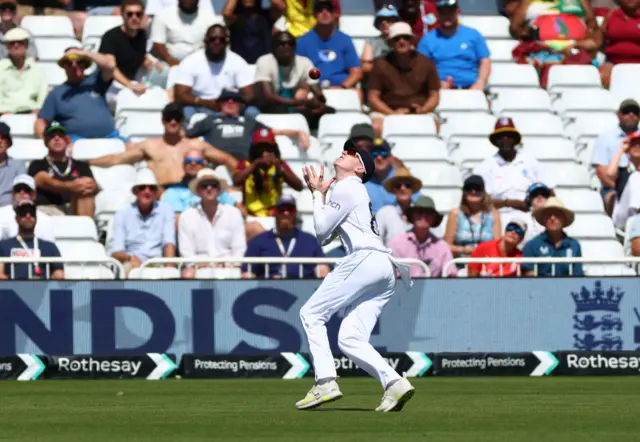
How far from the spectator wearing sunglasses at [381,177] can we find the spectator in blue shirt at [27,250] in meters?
3.17

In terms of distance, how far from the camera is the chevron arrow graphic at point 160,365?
12.7m

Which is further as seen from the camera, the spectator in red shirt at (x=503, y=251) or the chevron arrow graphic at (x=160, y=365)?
the spectator in red shirt at (x=503, y=251)

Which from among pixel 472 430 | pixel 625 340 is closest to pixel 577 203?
pixel 625 340

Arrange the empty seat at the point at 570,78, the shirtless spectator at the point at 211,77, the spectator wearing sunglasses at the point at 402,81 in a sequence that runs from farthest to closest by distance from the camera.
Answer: the empty seat at the point at 570,78, the spectator wearing sunglasses at the point at 402,81, the shirtless spectator at the point at 211,77

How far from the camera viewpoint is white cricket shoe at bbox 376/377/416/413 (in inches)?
335

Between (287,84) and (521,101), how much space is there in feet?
9.54

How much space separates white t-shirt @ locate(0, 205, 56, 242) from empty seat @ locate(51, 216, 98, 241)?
1.03 feet

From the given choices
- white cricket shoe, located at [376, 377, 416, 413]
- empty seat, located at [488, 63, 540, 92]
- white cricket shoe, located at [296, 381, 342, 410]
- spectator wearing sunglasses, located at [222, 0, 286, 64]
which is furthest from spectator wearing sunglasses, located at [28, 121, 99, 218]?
white cricket shoe, located at [376, 377, 416, 413]

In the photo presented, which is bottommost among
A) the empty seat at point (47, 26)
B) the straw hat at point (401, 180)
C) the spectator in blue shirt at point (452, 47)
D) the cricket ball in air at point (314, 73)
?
the straw hat at point (401, 180)

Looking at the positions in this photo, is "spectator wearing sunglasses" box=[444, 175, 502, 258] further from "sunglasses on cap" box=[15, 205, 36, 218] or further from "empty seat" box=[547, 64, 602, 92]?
"sunglasses on cap" box=[15, 205, 36, 218]

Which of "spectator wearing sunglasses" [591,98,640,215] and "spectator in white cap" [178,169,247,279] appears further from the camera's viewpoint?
"spectator wearing sunglasses" [591,98,640,215]

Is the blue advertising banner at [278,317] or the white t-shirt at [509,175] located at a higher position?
the white t-shirt at [509,175]

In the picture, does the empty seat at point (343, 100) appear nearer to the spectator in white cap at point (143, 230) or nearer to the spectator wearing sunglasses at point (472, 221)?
the spectator wearing sunglasses at point (472, 221)

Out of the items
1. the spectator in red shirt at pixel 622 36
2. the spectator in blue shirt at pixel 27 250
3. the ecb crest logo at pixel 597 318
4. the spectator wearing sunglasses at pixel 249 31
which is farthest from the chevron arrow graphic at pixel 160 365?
the spectator in red shirt at pixel 622 36
